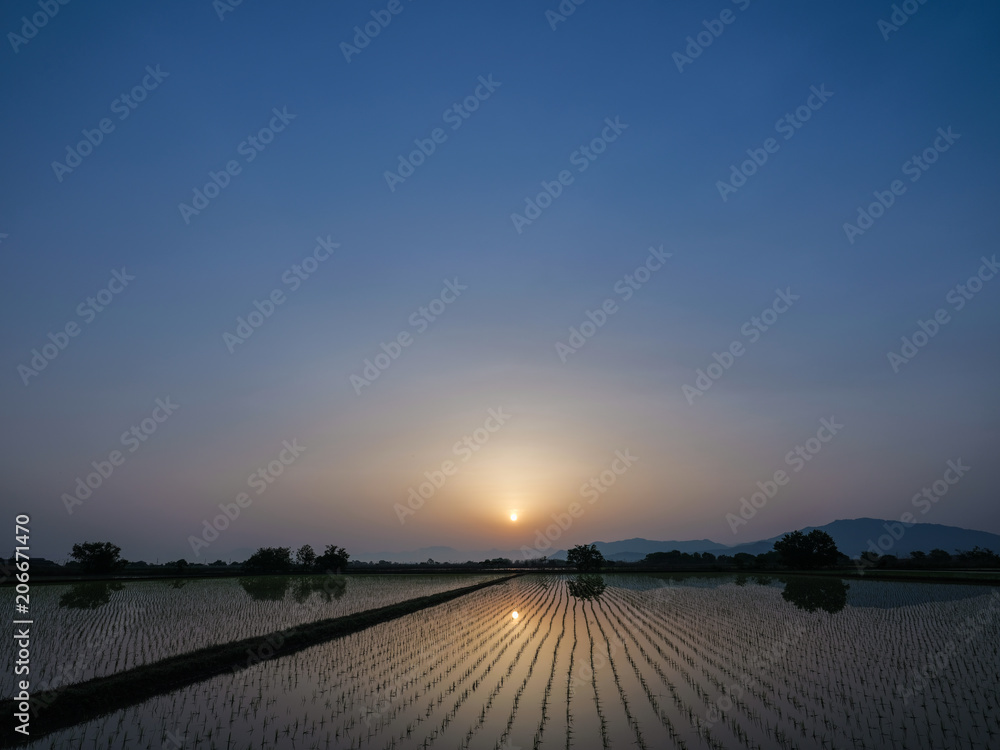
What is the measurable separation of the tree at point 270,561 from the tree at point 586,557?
45762mm

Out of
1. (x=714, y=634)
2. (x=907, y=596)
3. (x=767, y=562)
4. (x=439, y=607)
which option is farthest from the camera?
(x=767, y=562)

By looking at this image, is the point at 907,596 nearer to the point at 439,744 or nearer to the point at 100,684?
the point at 439,744

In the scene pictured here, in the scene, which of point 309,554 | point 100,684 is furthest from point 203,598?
point 309,554

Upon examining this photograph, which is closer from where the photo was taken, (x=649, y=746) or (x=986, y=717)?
(x=649, y=746)

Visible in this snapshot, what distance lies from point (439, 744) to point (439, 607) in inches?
981

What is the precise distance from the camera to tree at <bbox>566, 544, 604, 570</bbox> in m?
96.0

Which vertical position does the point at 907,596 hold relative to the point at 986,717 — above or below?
below

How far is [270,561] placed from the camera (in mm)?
92375

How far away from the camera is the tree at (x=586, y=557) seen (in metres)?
96.0

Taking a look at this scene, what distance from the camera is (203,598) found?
3972 centimetres
